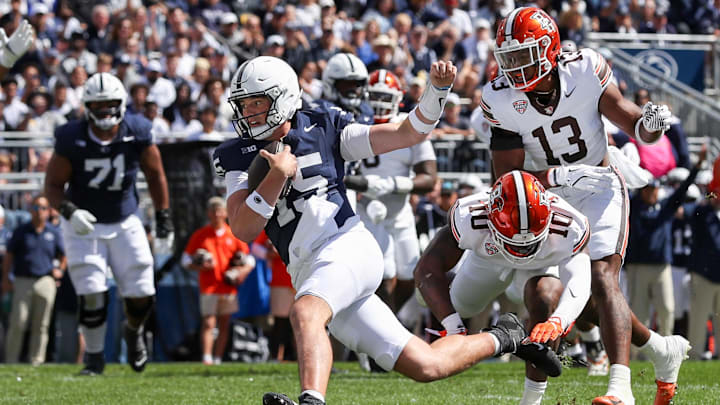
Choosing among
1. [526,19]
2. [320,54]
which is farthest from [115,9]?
[526,19]

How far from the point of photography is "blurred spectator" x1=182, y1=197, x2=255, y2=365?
1049 cm

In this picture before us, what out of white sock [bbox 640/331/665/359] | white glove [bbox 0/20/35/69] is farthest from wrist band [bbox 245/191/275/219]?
white glove [bbox 0/20/35/69]

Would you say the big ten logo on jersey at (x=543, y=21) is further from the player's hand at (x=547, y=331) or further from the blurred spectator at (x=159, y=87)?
the blurred spectator at (x=159, y=87)

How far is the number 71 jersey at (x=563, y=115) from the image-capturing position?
5.82 m

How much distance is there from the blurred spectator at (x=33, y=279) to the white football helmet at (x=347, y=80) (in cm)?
372

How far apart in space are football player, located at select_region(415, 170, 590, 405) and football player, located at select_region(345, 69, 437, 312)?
2.87 meters

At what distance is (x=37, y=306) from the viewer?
1061cm

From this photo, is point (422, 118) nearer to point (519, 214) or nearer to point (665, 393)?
point (519, 214)

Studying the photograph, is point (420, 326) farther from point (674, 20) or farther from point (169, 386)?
point (674, 20)

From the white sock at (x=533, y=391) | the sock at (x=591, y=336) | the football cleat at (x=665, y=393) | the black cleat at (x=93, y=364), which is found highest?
the white sock at (x=533, y=391)

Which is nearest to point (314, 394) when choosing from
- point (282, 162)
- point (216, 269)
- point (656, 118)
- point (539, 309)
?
point (282, 162)

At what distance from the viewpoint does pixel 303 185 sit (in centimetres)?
480

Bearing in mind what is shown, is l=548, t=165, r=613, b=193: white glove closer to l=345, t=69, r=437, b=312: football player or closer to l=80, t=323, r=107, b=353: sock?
l=345, t=69, r=437, b=312: football player

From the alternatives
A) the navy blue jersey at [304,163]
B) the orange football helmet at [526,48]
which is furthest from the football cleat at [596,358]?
the navy blue jersey at [304,163]
